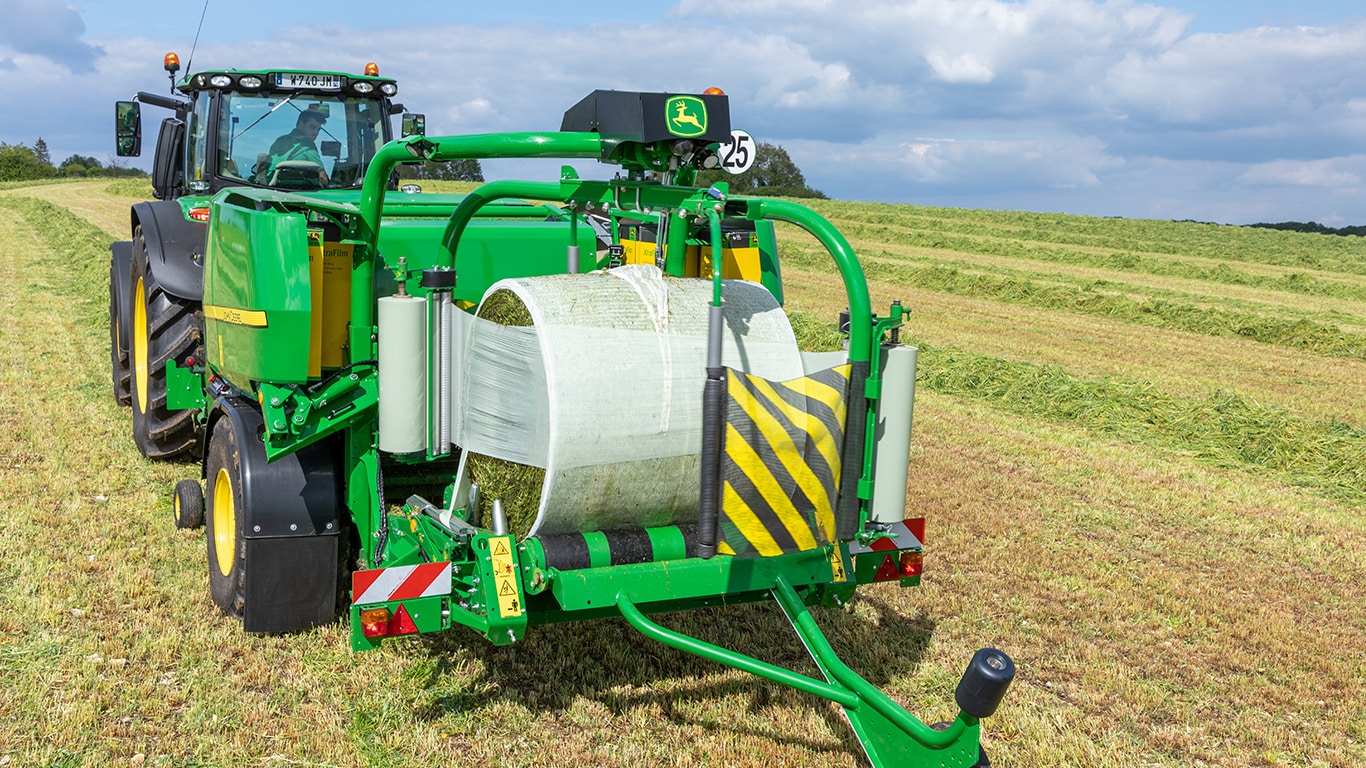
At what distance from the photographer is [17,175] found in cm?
6869

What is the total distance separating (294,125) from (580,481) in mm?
4615

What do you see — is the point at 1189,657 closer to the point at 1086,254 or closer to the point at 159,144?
the point at 159,144

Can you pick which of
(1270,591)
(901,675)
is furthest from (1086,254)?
(901,675)

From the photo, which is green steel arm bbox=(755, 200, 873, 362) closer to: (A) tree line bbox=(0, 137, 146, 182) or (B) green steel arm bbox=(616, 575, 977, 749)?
(B) green steel arm bbox=(616, 575, 977, 749)

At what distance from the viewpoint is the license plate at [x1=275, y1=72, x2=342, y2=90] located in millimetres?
7406

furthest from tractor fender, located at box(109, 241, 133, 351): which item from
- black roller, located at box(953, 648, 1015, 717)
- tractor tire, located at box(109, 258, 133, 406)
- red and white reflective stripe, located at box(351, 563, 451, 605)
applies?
black roller, located at box(953, 648, 1015, 717)

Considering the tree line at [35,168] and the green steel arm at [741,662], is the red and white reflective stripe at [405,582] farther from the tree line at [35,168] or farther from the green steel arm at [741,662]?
the tree line at [35,168]

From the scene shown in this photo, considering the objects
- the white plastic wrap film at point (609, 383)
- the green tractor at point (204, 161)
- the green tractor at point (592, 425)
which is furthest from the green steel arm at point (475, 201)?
the green tractor at point (204, 161)

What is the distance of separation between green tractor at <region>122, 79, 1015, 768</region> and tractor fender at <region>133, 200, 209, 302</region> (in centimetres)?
198

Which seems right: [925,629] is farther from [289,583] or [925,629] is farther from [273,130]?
[273,130]

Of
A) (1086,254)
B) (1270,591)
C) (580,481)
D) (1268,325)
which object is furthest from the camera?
(1086,254)

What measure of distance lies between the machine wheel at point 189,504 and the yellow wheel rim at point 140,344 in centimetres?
167

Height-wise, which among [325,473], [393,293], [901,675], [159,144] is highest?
[159,144]

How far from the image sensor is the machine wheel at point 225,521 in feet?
16.1
